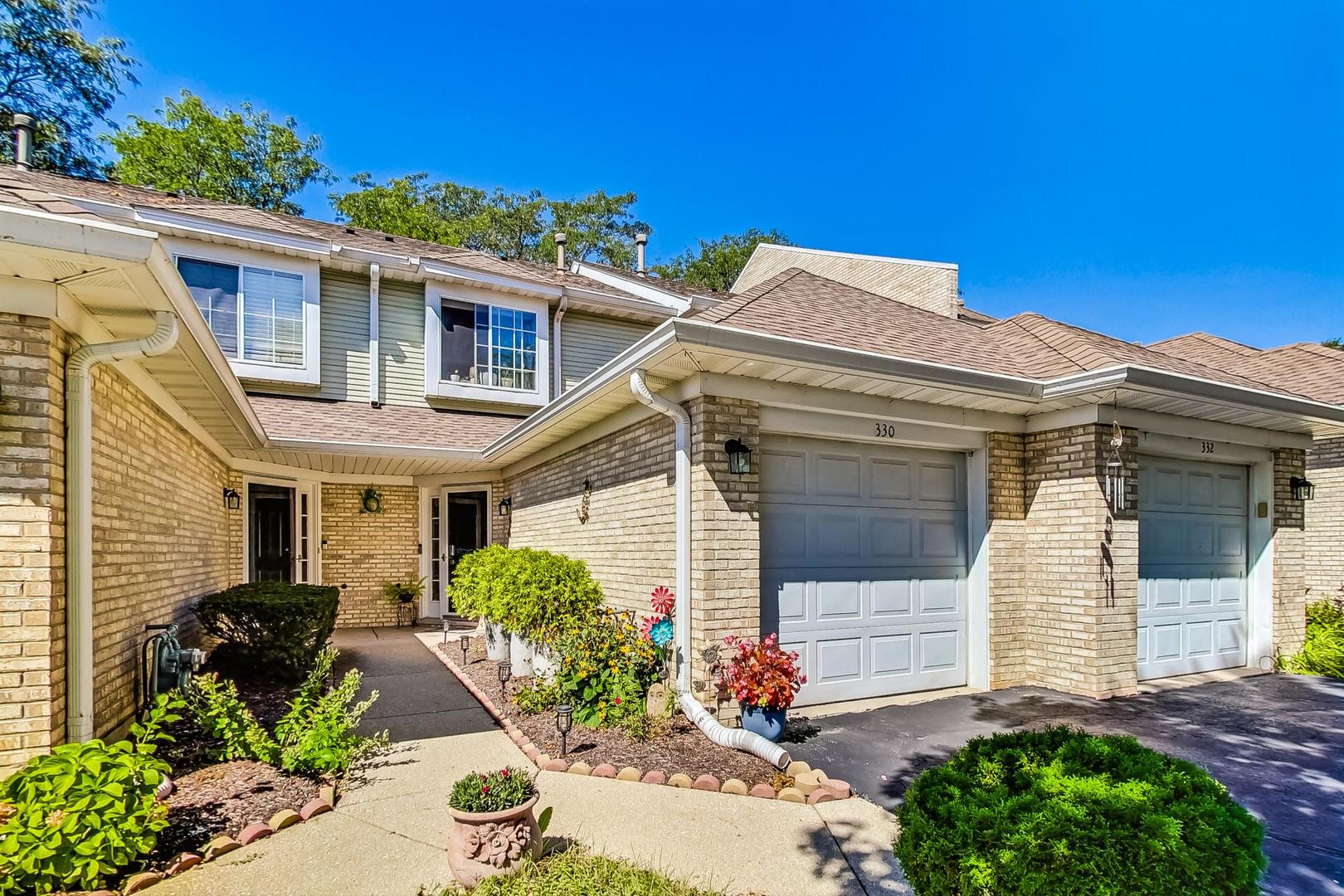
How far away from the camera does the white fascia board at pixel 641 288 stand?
43.2 ft

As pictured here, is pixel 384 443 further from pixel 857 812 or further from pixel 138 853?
pixel 857 812

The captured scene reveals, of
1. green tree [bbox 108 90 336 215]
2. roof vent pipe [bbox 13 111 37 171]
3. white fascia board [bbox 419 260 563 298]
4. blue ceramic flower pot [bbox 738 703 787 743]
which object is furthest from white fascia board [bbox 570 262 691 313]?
green tree [bbox 108 90 336 215]

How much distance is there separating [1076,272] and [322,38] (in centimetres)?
1788

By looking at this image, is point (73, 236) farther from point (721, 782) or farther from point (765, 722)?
point (765, 722)

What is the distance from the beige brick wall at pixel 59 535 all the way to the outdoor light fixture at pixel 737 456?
419 centimetres

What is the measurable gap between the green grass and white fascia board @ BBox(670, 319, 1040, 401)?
3.11 meters

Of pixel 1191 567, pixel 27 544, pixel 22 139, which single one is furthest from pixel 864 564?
pixel 22 139

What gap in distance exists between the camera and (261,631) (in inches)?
257

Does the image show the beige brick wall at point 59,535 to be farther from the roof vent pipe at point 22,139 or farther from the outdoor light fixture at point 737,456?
the roof vent pipe at point 22,139

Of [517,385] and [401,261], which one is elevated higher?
[401,261]

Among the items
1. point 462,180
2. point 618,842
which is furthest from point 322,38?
point 462,180

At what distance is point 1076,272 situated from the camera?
17188 mm

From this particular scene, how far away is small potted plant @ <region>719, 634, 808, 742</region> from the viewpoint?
15.8 feet

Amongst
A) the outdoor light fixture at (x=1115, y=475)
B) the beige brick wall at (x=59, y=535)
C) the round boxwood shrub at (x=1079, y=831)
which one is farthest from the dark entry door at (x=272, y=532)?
the outdoor light fixture at (x=1115, y=475)
